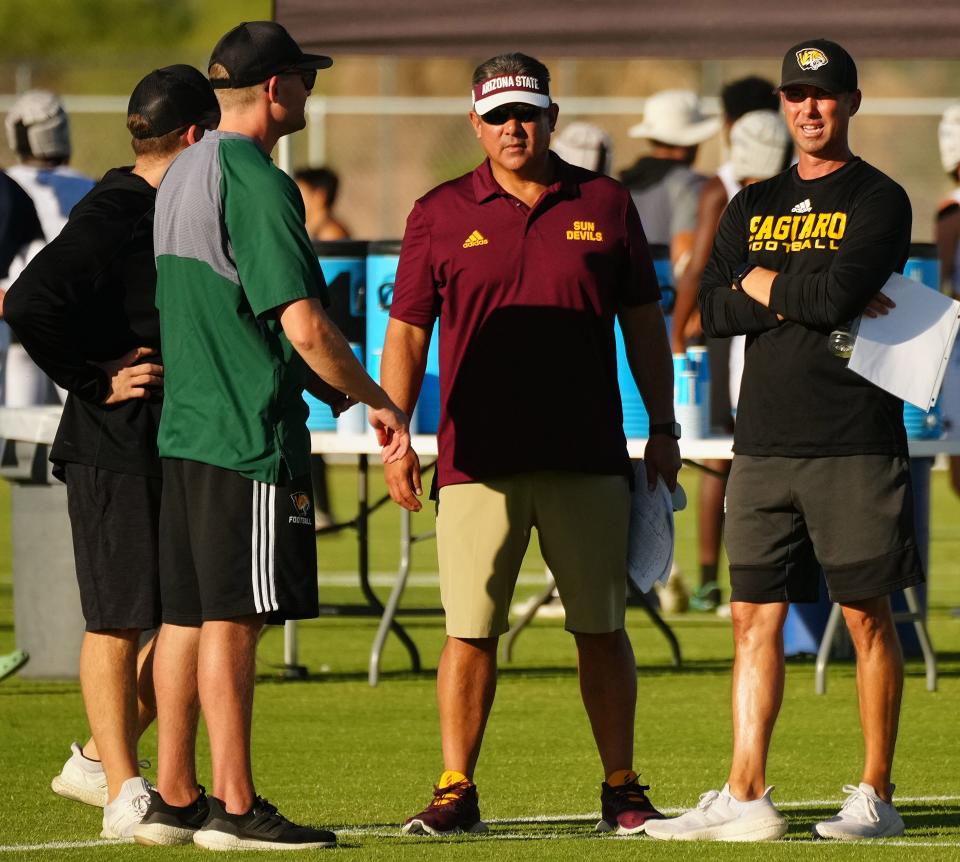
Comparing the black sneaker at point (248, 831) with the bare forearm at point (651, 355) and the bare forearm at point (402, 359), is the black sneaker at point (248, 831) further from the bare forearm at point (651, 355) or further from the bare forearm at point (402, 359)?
the bare forearm at point (651, 355)

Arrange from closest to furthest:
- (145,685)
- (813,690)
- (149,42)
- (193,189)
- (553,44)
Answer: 1. (193,189)
2. (145,685)
3. (553,44)
4. (813,690)
5. (149,42)

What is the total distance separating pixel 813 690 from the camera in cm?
934

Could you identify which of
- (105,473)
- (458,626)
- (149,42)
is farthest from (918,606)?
(149,42)

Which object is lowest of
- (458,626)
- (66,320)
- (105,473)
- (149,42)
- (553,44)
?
(458,626)

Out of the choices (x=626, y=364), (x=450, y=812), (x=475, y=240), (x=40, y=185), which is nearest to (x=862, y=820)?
(x=450, y=812)

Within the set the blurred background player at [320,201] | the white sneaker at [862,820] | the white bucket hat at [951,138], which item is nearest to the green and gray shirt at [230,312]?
the white sneaker at [862,820]

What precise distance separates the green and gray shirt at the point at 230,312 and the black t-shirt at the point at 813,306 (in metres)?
1.34

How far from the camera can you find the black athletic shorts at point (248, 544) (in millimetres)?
5754

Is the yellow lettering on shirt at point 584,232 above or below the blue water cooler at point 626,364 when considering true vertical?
above

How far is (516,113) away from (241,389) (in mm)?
1163

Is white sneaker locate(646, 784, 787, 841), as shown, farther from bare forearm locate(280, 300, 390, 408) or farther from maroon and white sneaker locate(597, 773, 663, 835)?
bare forearm locate(280, 300, 390, 408)

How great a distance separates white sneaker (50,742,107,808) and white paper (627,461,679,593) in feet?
5.71

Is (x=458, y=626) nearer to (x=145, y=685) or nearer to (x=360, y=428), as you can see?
(x=145, y=685)

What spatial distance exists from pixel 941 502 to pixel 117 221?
14.5 m
